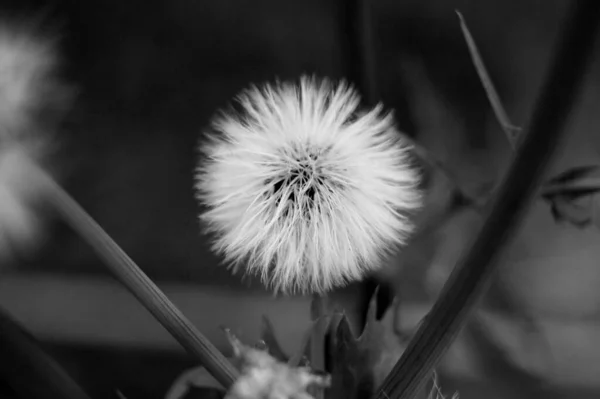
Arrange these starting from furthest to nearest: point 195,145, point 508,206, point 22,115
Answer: point 195,145 → point 22,115 → point 508,206

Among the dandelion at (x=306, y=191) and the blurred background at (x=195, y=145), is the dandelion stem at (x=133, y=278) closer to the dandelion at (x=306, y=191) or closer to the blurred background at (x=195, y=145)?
the dandelion at (x=306, y=191)

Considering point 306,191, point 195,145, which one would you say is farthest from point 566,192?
point 195,145

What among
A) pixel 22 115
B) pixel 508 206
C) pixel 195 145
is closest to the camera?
pixel 508 206

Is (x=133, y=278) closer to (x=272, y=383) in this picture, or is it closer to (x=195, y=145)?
(x=272, y=383)

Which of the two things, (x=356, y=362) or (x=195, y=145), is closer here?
(x=356, y=362)

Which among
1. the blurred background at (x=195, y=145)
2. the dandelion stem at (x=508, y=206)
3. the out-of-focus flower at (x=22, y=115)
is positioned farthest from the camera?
the blurred background at (x=195, y=145)

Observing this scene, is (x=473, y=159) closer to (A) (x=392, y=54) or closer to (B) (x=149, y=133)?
(A) (x=392, y=54)

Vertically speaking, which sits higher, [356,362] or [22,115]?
[22,115]

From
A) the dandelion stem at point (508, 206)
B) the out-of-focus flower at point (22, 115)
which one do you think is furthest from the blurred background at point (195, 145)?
the dandelion stem at point (508, 206)
